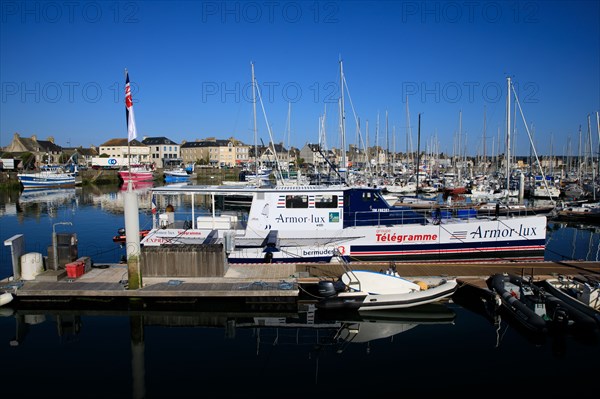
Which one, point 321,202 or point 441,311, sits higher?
point 321,202

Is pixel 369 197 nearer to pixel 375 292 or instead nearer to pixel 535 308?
pixel 375 292

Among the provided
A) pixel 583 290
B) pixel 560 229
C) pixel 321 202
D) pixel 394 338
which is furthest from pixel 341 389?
pixel 560 229

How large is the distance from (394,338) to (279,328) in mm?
3511

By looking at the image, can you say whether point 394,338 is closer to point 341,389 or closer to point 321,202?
point 341,389

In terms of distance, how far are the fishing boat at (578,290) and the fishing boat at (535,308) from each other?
0.98 ft

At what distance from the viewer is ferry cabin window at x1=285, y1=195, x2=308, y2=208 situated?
19500 millimetres

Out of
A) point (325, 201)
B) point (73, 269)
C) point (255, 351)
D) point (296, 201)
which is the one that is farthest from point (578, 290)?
point (73, 269)

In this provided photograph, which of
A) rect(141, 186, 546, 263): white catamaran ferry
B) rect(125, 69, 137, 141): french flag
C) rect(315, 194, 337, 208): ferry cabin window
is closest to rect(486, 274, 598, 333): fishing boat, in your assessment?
rect(141, 186, 546, 263): white catamaran ferry

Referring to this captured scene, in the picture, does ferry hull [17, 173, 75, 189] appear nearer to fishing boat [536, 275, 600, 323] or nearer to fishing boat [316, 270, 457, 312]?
fishing boat [316, 270, 457, 312]

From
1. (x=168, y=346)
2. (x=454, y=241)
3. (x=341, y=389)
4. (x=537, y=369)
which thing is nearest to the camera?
(x=341, y=389)

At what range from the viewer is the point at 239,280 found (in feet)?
49.4

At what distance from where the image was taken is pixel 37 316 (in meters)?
14.4

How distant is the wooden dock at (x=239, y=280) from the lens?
1409cm

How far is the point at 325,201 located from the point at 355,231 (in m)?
1.89
